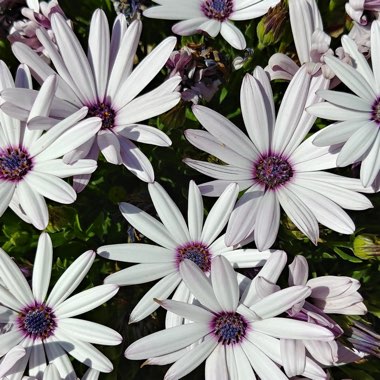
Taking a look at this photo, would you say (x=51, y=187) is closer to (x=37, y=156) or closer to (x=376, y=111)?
(x=37, y=156)

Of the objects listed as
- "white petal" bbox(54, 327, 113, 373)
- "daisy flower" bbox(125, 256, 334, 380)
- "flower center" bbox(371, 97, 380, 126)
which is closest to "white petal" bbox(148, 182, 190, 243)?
"daisy flower" bbox(125, 256, 334, 380)

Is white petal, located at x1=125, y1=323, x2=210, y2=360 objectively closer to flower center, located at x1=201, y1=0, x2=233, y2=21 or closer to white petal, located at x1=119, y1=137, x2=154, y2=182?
white petal, located at x1=119, y1=137, x2=154, y2=182

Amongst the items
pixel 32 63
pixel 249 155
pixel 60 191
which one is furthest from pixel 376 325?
pixel 32 63

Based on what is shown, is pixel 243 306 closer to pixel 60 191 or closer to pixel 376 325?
pixel 60 191

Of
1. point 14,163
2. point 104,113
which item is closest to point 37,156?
point 14,163

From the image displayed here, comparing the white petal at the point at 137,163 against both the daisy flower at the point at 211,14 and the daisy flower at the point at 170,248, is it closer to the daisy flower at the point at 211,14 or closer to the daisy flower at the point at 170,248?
the daisy flower at the point at 170,248

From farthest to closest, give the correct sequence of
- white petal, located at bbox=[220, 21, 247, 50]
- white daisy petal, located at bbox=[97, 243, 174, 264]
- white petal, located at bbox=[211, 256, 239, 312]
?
white petal, located at bbox=[220, 21, 247, 50] → white daisy petal, located at bbox=[97, 243, 174, 264] → white petal, located at bbox=[211, 256, 239, 312]
